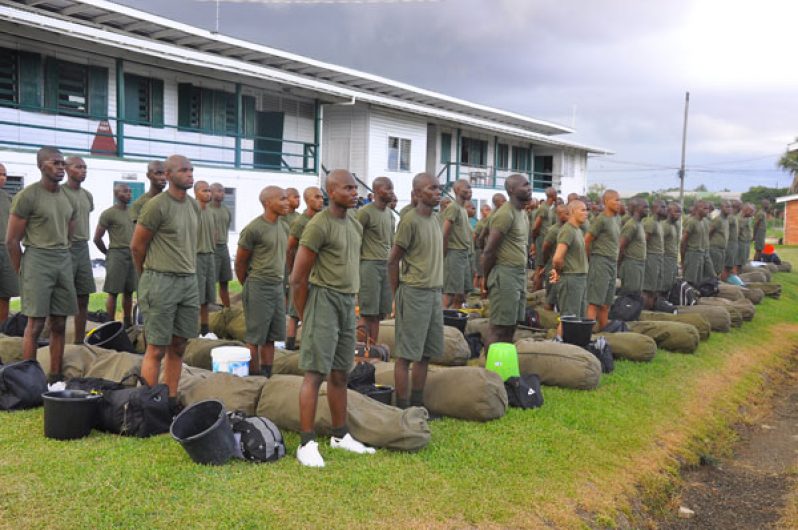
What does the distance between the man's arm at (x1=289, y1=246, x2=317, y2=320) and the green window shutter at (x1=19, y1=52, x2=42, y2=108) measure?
12.4 metres

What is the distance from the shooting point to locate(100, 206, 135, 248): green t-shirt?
9.49 m

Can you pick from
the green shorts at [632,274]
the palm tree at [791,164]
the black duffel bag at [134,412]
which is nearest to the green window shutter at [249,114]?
the green shorts at [632,274]

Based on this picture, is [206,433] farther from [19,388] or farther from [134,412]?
[19,388]

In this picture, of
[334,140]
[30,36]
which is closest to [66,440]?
[30,36]

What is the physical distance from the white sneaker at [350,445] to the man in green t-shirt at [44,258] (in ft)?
10.1

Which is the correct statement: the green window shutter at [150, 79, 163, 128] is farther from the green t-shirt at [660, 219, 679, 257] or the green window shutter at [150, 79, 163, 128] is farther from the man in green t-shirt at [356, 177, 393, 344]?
the green t-shirt at [660, 219, 679, 257]

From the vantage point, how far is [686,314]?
1242 centimetres

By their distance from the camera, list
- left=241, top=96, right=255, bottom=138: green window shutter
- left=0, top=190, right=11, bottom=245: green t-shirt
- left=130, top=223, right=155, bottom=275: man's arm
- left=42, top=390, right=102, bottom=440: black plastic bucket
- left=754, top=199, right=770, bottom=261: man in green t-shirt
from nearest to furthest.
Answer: left=42, top=390, right=102, bottom=440: black plastic bucket < left=130, top=223, right=155, bottom=275: man's arm < left=0, top=190, right=11, bottom=245: green t-shirt < left=241, top=96, right=255, bottom=138: green window shutter < left=754, top=199, right=770, bottom=261: man in green t-shirt

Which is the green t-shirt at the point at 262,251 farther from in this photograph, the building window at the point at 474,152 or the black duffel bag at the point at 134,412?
the building window at the point at 474,152

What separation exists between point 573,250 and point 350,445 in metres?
5.01

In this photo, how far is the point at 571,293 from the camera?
984cm

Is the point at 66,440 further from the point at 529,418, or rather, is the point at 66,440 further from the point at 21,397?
the point at 529,418

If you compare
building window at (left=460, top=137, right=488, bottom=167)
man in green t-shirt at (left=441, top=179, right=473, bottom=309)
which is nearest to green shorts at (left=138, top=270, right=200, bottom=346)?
man in green t-shirt at (left=441, top=179, right=473, bottom=309)

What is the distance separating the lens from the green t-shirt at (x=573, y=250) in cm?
975
